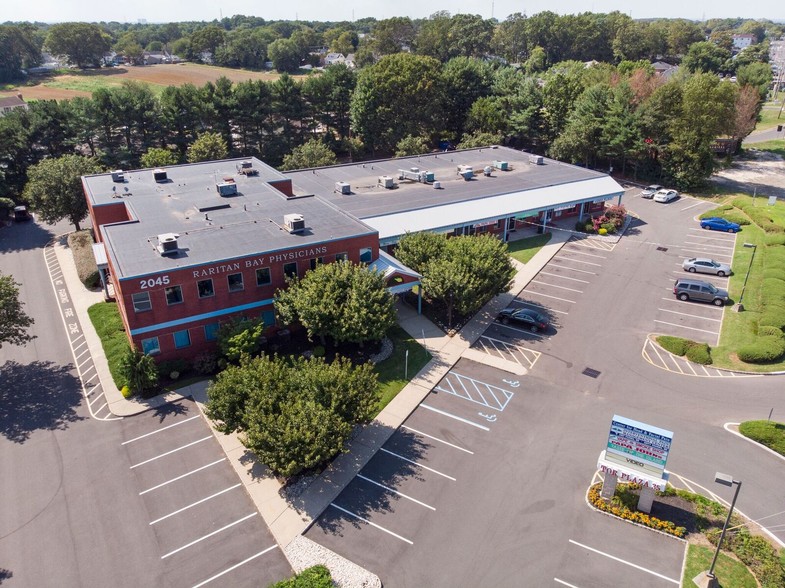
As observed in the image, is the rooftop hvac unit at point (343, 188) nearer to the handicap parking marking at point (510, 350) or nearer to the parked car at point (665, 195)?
the handicap parking marking at point (510, 350)

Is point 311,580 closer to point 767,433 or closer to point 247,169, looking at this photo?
point 767,433

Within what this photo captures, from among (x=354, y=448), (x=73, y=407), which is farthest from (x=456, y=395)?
(x=73, y=407)

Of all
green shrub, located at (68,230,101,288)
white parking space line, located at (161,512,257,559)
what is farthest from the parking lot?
green shrub, located at (68,230,101,288)

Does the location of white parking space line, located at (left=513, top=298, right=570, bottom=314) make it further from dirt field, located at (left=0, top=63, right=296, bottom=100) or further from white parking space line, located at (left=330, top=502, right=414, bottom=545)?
Result: dirt field, located at (left=0, top=63, right=296, bottom=100)

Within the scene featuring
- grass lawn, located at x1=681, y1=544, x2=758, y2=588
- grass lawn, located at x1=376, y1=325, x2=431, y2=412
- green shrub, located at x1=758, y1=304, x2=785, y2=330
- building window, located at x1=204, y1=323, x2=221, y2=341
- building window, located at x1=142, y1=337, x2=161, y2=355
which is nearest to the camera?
grass lawn, located at x1=681, y1=544, x2=758, y2=588

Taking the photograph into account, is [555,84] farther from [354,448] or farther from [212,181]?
[354,448]

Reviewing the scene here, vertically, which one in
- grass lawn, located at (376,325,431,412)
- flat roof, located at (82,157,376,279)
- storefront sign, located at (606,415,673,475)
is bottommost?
grass lawn, located at (376,325,431,412)

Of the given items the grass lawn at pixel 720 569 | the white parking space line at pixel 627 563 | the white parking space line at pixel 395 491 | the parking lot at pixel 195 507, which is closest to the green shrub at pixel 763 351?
the grass lawn at pixel 720 569
